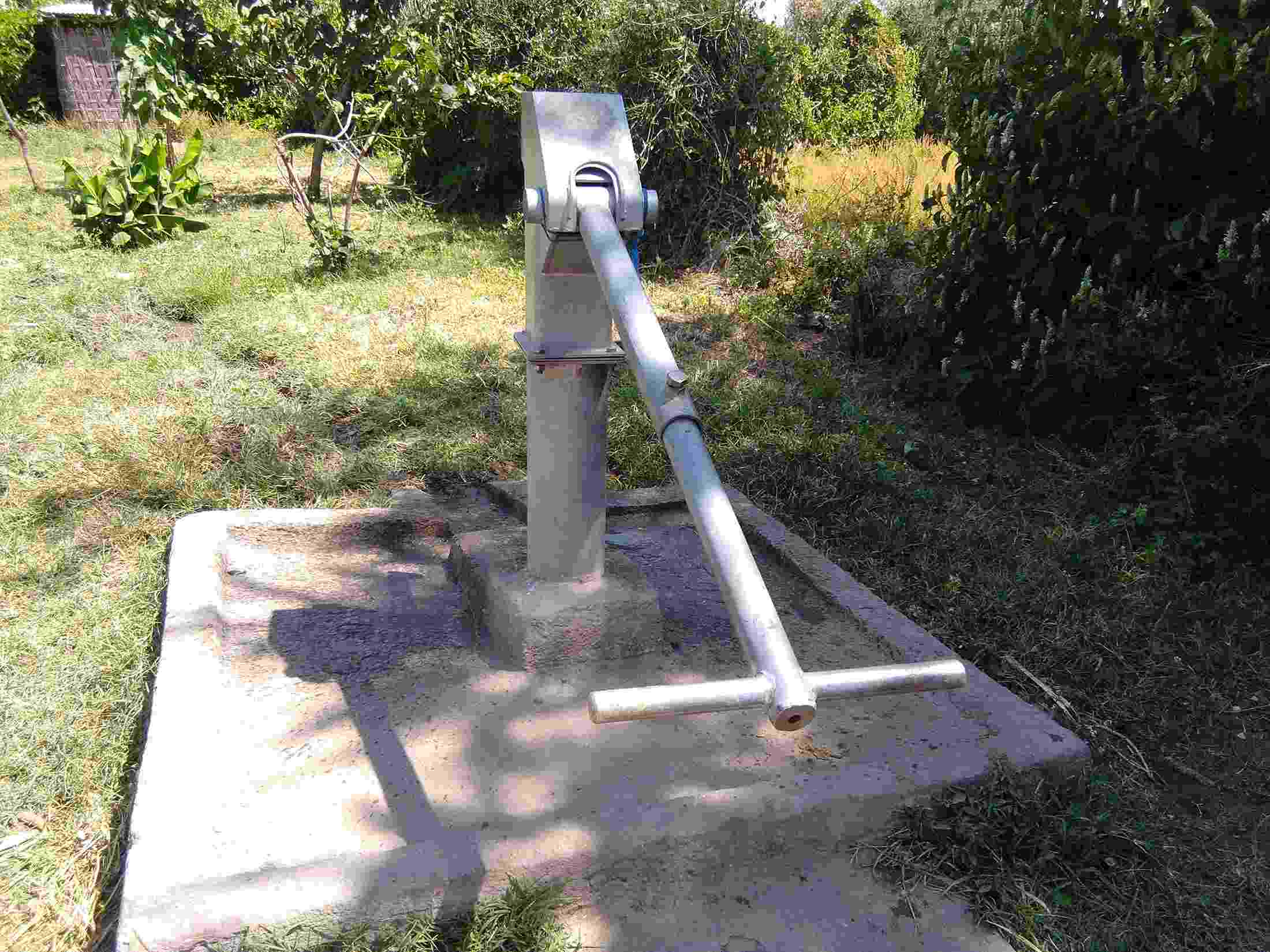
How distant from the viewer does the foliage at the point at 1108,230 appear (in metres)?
2.93

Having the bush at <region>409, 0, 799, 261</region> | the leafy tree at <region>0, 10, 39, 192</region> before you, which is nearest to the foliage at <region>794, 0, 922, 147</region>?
the bush at <region>409, 0, 799, 261</region>

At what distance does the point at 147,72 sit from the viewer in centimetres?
725

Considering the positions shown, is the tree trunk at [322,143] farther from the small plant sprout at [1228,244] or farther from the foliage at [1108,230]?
the small plant sprout at [1228,244]

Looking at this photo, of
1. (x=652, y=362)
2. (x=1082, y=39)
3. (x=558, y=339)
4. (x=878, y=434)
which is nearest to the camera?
(x=652, y=362)

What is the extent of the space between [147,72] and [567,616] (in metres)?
7.14

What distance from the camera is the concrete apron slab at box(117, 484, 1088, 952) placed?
153cm

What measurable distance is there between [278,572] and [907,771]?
1705 millimetres

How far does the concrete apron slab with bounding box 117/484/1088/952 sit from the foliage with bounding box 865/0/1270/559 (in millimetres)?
1474

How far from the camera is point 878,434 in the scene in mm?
3803

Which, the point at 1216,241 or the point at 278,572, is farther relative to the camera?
the point at 1216,241

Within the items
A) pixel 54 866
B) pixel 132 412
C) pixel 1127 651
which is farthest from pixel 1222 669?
pixel 132 412

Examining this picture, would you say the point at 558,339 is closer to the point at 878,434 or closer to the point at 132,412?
the point at 878,434

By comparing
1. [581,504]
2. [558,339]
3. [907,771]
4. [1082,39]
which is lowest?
[907,771]

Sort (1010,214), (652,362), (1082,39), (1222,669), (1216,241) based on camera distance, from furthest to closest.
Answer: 1. (1010,214)
2. (1082,39)
3. (1216,241)
4. (1222,669)
5. (652,362)
